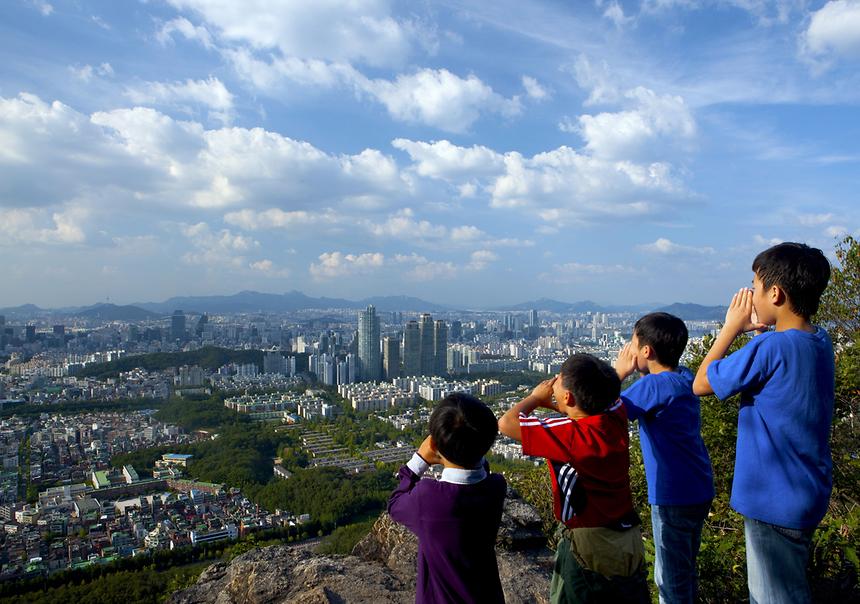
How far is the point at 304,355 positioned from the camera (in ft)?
147

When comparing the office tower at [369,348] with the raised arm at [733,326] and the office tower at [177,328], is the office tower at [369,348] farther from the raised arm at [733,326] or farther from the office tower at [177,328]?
the raised arm at [733,326]

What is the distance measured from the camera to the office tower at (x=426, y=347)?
40719 mm

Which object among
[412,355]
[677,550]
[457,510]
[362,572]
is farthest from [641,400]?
[412,355]

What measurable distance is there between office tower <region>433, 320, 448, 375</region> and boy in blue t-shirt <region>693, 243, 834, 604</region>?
3987 centimetres

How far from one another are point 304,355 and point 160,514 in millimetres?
31505

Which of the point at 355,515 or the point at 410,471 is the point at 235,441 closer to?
the point at 355,515

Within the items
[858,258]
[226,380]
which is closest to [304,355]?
[226,380]

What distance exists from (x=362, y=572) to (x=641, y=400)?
1497 mm

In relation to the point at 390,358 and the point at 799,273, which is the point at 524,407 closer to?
the point at 799,273

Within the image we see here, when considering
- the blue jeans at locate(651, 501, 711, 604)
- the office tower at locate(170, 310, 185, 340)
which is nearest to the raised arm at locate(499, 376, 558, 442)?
the blue jeans at locate(651, 501, 711, 604)

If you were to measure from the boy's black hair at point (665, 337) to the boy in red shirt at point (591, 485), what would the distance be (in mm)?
278

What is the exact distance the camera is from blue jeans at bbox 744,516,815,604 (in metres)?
1.29

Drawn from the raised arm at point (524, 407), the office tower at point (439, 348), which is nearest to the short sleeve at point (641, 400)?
the raised arm at point (524, 407)

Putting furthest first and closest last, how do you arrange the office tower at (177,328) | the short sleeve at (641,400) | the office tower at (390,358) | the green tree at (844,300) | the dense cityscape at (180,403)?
the office tower at (177,328), the office tower at (390,358), the dense cityscape at (180,403), the green tree at (844,300), the short sleeve at (641,400)
